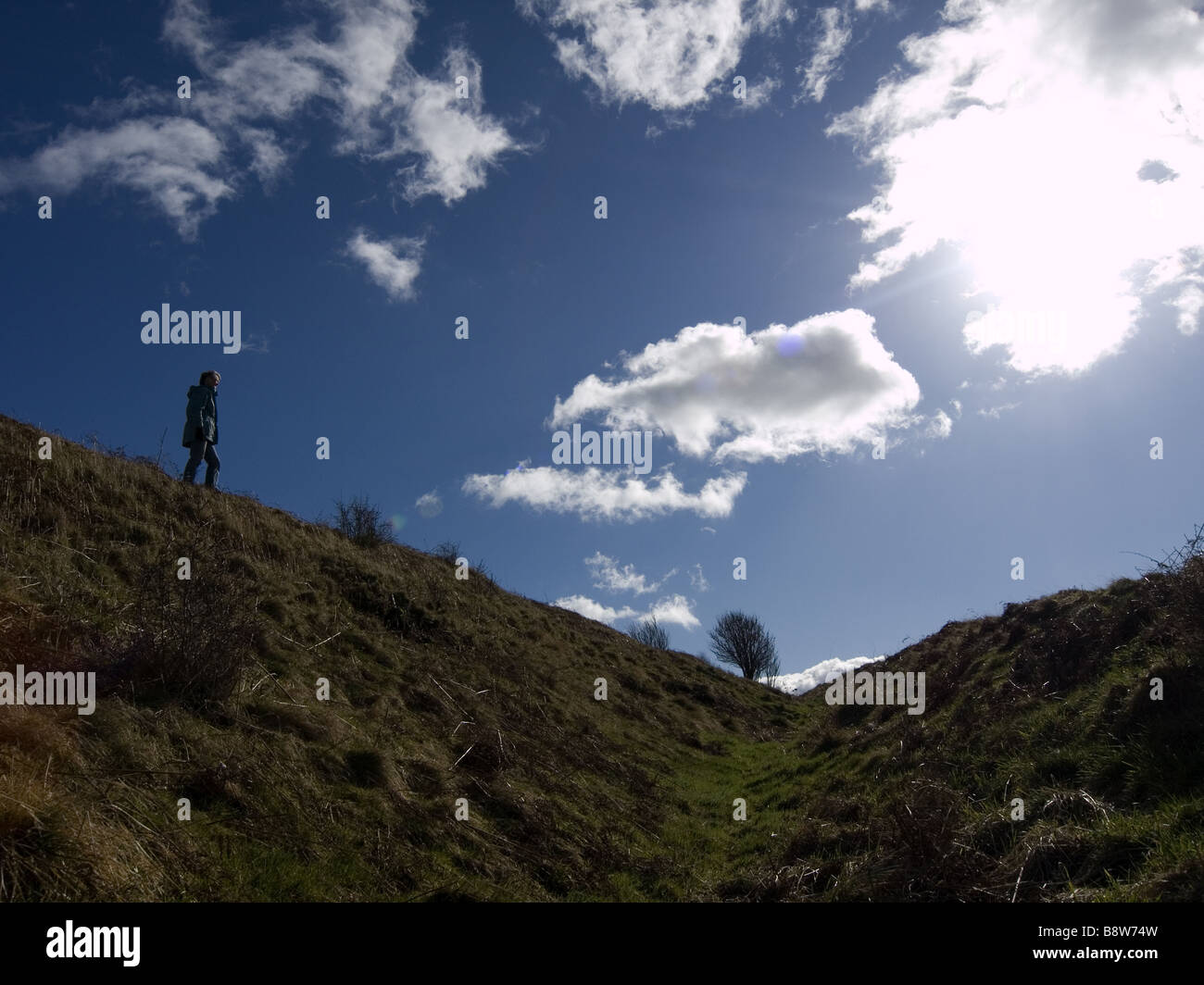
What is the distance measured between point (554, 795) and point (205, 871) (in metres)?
6.35

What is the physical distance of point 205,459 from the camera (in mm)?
16641

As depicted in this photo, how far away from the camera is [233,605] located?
10.2 meters

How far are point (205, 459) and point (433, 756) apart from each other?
32.2 feet

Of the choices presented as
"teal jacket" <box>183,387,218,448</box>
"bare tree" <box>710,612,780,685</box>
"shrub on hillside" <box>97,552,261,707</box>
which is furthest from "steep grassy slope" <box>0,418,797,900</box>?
"bare tree" <box>710,612,780,685</box>

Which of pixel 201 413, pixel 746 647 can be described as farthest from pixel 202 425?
pixel 746 647

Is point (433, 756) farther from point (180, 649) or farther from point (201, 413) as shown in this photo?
point (201, 413)

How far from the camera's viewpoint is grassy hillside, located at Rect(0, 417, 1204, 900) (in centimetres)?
620

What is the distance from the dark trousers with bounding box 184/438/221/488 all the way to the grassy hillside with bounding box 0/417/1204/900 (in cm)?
82

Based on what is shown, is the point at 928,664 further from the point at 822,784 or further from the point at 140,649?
the point at 140,649

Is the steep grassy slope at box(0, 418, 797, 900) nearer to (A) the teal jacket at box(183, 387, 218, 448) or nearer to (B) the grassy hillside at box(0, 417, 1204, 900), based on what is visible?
(B) the grassy hillside at box(0, 417, 1204, 900)

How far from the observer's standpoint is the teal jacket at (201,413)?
1614cm

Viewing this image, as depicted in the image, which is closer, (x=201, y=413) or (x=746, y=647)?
(x=201, y=413)
